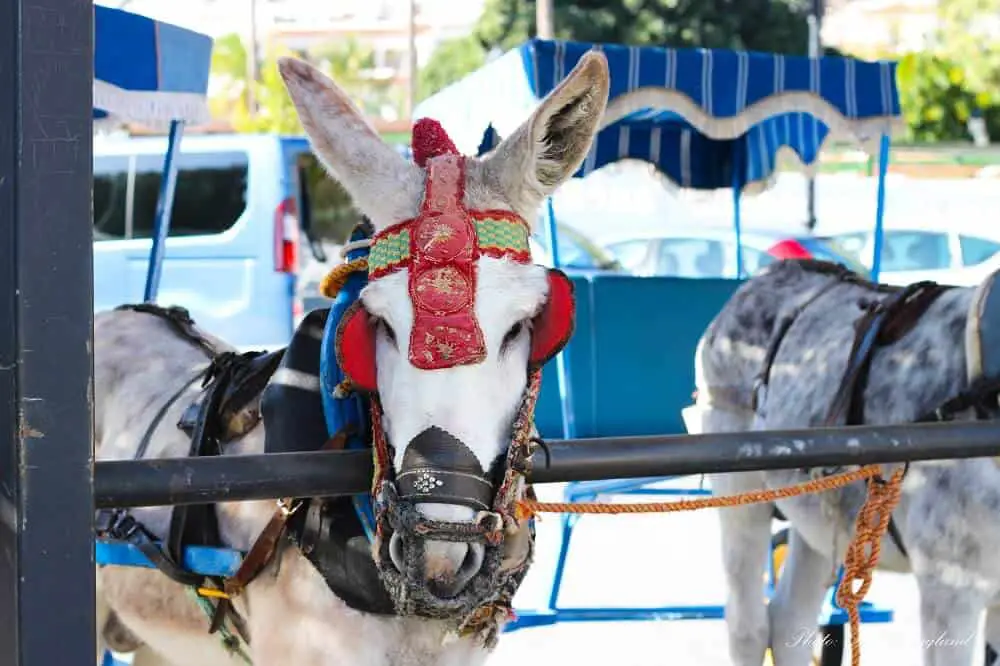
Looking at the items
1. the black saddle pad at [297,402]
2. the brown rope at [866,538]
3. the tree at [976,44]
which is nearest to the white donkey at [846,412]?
the brown rope at [866,538]

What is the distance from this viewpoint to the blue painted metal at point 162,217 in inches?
196

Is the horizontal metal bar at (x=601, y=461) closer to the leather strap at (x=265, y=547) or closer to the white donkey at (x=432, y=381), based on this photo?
the white donkey at (x=432, y=381)

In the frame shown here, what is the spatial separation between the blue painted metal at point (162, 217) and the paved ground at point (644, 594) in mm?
2098

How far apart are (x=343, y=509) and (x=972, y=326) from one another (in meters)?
1.80

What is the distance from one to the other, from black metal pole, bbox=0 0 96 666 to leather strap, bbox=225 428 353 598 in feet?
2.59

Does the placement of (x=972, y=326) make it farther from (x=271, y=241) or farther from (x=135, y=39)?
(x=271, y=241)

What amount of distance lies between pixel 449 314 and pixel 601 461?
0.36m

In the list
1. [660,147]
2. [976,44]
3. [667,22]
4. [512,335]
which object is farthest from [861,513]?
[976,44]

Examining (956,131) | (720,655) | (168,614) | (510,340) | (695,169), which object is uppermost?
(956,131)

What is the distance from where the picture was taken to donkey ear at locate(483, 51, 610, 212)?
86.0 inches

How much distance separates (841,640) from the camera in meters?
4.93

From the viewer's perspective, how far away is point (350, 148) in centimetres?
234

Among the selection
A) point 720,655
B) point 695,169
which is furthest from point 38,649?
point 695,169

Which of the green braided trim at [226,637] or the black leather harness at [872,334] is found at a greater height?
the black leather harness at [872,334]
